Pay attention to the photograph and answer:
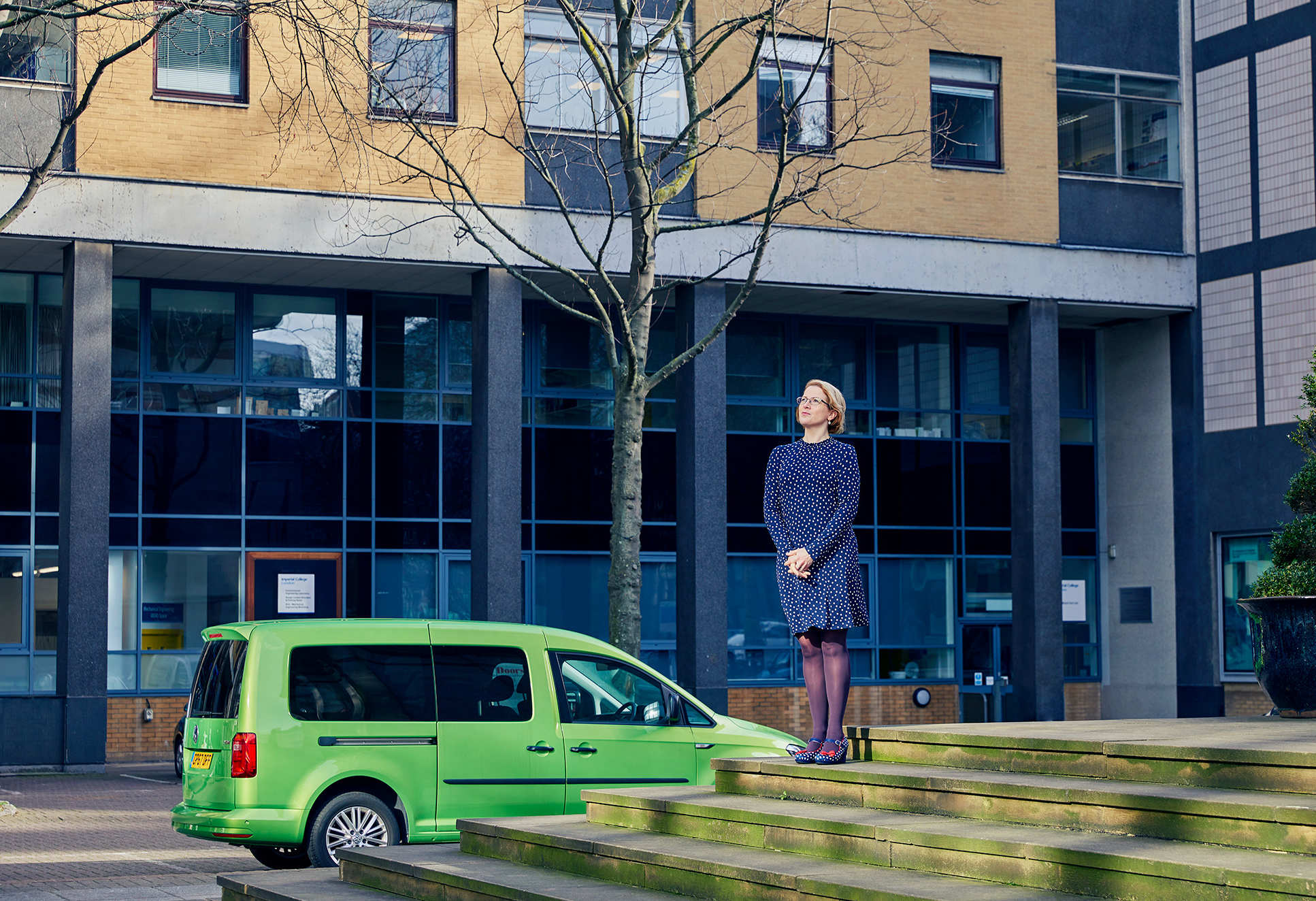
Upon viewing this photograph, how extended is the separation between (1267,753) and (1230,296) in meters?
19.7

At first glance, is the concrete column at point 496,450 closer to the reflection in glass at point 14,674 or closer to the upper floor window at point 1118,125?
the reflection in glass at point 14,674

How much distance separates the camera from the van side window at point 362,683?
34.8 ft

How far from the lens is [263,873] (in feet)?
31.7

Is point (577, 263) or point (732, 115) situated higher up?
point (732, 115)

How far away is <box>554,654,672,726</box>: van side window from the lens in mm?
11352

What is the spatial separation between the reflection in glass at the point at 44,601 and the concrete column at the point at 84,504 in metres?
1.99

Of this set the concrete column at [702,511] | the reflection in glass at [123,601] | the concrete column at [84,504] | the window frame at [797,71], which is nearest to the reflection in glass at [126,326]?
the concrete column at [84,504]

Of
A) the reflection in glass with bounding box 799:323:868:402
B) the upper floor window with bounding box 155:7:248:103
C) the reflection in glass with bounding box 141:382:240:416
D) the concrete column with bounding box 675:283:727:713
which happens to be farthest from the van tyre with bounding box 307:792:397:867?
the reflection in glass with bounding box 799:323:868:402

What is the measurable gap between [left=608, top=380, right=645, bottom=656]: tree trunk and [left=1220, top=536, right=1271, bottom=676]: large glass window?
42.4ft

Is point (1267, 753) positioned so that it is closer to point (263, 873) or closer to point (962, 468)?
point (263, 873)

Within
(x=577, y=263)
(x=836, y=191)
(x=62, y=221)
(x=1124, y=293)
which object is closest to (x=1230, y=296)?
(x=1124, y=293)

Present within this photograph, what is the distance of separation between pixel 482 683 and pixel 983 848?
541 cm

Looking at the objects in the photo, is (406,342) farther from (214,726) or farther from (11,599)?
(214,726)

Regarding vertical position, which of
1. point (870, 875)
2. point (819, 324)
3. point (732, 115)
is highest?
point (732, 115)
